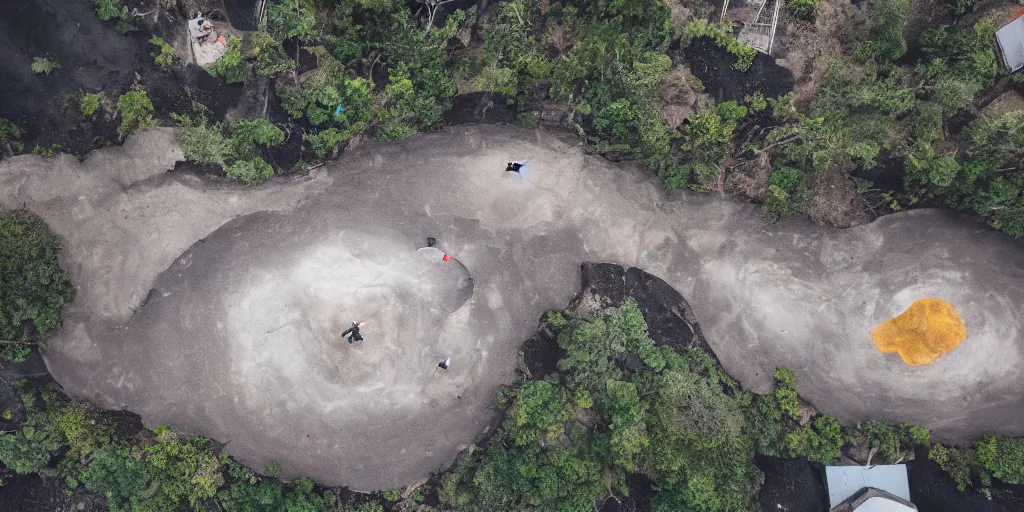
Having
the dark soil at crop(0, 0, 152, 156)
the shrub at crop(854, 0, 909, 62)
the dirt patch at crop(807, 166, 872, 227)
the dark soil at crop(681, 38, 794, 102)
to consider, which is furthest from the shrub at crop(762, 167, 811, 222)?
the dark soil at crop(0, 0, 152, 156)

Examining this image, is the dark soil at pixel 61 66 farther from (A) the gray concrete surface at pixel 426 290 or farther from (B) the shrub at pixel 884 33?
(B) the shrub at pixel 884 33

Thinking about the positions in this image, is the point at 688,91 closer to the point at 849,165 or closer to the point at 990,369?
the point at 849,165

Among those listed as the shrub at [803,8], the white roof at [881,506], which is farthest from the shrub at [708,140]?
the white roof at [881,506]

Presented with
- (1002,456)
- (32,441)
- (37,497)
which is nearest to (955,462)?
(1002,456)

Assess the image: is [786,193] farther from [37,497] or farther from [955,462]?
[37,497]

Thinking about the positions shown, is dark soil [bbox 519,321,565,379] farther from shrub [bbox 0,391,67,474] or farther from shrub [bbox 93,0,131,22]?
shrub [bbox 93,0,131,22]

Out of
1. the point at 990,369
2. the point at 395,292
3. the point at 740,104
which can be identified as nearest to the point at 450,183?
the point at 395,292
